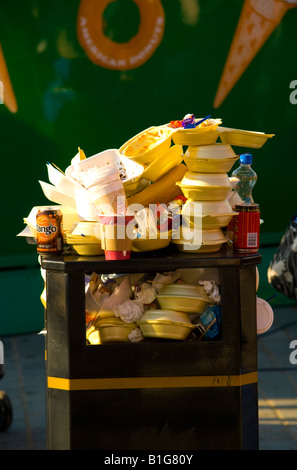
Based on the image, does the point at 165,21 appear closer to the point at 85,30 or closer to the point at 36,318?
the point at 85,30

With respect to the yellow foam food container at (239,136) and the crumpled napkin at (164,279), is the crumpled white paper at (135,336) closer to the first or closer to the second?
the crumpled napkin at (164,279)

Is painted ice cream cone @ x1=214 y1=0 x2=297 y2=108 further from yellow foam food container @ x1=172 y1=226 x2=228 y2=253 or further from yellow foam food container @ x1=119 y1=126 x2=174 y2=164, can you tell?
yellow foam food container @ x1=172 y1=226 x2=228 y2=253

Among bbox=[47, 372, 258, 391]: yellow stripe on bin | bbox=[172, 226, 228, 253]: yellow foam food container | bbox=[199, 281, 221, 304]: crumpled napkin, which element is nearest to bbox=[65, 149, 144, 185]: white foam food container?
bbox=[172, 226, 228, 253]: yellow foam food container

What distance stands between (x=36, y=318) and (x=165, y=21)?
279 centimetres

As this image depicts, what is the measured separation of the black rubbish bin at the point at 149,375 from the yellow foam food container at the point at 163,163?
1.36ft

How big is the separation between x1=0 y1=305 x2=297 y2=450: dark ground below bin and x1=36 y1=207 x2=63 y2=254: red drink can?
72.6 inches

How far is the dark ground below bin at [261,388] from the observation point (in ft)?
15.1

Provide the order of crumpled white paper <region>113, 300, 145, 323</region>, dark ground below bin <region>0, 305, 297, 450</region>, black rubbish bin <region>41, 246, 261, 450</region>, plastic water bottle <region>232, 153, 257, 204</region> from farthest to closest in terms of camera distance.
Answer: dark ground below bin <region>0, 305, 297, 450</region>
plastic water bottle <region>232, 153, 257, 204</region>
crumpled white paper <region>113, 300, 145, 323</region>
black rubbish bin <region>41, 246, 261, 450</region>

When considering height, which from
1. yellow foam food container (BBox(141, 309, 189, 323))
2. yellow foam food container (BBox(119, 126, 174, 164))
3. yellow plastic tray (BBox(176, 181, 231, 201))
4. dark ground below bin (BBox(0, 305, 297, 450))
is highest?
yellow foam food container (BBox(119, 126, 174, 164))

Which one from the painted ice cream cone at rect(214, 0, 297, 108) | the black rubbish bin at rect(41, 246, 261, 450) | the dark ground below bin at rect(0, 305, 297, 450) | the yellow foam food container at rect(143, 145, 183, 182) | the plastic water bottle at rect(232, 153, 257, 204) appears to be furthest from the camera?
the painted ice cream cone at rect(214, 0, 297, 108)

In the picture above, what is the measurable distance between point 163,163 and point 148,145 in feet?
0.71

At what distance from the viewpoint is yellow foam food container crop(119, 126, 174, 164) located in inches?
124

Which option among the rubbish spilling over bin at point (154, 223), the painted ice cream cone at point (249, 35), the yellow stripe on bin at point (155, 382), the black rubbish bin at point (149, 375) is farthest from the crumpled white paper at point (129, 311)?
the painted ice cream cone at point (249, 35)

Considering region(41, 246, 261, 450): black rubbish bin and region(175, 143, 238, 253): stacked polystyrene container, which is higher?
Answer: region(175, 143, 238, 253): stacked polystyrene container
